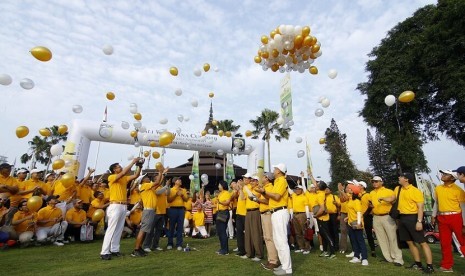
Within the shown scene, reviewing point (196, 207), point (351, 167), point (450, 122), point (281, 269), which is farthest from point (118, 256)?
point (351, 167)

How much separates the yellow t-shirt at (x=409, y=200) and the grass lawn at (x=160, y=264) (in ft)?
3.38

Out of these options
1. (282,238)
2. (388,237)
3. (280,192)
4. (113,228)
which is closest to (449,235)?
(388,237)

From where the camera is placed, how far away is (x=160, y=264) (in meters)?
5.19

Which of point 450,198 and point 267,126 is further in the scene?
point 267,126

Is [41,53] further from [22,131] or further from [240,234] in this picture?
[240,234]

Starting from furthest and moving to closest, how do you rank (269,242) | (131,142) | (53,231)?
(131,142) → (53,231) → (269,242)

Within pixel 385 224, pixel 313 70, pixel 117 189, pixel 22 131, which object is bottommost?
pixel 385 224

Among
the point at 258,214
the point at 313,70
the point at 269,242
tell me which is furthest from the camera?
the point at 313,70

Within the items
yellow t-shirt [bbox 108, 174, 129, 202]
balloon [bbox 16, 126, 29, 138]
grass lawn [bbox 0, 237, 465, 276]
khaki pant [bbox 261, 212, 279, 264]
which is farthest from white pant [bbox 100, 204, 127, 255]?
khaki pant [bbox 261, 212, 279, 264]

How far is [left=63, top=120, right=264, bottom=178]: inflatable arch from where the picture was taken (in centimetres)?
1280

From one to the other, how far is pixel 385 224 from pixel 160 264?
14.4ft

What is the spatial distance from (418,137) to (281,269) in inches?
795

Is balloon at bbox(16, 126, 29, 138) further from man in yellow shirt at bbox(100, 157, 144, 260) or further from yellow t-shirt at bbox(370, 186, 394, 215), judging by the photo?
yellow t-shirt at bbox(370, 186, 394, 215)

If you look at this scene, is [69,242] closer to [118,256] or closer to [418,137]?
[118,256]
